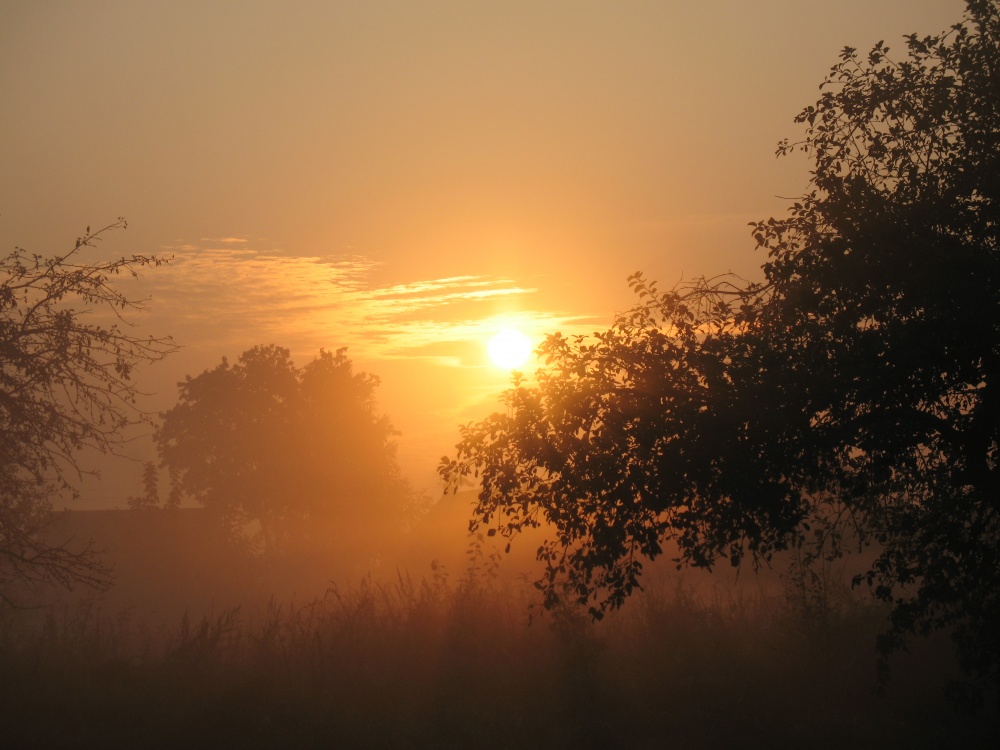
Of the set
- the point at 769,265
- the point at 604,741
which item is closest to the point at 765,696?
the point at 604,741

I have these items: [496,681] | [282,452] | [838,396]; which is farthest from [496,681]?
[282,452]

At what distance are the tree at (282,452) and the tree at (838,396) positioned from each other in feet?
150

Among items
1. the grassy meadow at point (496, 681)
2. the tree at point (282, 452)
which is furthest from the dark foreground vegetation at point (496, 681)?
the tree at point (282, 452)

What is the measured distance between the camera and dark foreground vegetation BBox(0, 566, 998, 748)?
11094 mm

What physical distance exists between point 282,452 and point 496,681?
146 feet

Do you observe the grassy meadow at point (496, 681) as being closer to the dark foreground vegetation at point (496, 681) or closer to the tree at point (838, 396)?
the dark foreground vegetation at point (496, 681)

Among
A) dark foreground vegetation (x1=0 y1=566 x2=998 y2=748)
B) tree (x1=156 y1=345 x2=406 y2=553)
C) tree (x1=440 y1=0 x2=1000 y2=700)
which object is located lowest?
dark foreground vegetation (x1=0 y1=566 x2=998 y2=748)

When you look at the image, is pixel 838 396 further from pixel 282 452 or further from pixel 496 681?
pixel 282 452

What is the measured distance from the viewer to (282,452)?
54.5 m

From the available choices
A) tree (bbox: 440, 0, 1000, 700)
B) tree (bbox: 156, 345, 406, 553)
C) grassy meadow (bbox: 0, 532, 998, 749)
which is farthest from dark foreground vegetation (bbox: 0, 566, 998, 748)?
tree (bbox: 156, 345, 406, 553)

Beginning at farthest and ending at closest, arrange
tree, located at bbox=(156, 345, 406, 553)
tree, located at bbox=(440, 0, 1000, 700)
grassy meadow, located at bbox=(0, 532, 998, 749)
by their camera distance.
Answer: tree, located at bbox=(156, 345, 406, 553)
grassy meadow, located at bbox=(0, 532, 998, 749)
tree, located at bbox=(440, 0, 1000, 700)

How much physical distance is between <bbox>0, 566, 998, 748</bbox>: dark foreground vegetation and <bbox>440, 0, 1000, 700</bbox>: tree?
11.8ft

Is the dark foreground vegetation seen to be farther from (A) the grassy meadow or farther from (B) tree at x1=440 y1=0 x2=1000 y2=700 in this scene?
(B) tree at x1=440 y1=0 x2=1000 y2=700

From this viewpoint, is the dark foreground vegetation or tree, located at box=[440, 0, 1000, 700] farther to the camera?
the dark foreground vegetation
